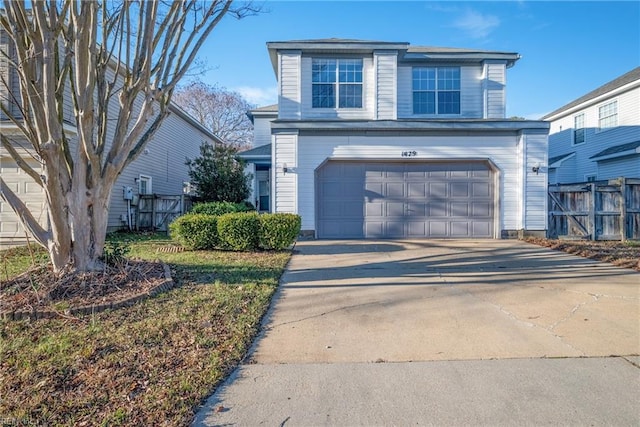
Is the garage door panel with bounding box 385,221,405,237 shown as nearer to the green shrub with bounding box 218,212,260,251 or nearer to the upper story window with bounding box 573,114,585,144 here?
the green shrub with bounding box 218,212,260,251

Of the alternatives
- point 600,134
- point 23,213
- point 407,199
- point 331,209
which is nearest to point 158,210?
point 331,209

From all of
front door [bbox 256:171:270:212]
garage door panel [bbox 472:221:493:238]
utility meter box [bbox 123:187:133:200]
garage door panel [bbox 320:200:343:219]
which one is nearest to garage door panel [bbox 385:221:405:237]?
garage door panel [bbox 320:200:343:219]

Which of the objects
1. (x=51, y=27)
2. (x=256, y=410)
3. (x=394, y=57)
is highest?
(x=394, y=57)

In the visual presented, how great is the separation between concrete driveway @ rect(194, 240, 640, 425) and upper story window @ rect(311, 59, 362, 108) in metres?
7.85

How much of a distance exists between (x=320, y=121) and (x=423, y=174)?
11.6 ft

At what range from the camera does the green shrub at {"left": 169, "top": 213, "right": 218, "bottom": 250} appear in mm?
8961

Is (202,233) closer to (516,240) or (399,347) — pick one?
(399,347)

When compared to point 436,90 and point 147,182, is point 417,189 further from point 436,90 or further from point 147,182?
point 147,182

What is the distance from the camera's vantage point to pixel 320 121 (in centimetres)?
1134

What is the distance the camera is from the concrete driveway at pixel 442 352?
259cm

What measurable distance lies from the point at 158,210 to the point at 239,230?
7381mm

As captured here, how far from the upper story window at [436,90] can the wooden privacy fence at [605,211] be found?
15.3ft

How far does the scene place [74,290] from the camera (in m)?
4.98

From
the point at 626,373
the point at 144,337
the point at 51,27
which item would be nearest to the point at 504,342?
the point at 626,373
